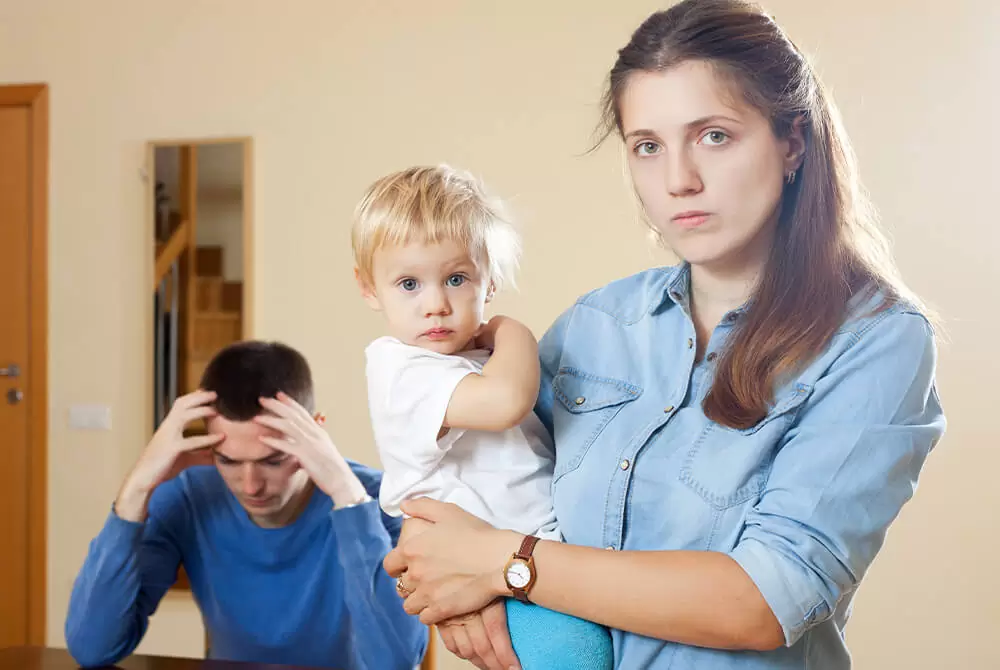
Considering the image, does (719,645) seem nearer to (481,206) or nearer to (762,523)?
(762,523)

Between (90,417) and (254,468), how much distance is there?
8.00 feet

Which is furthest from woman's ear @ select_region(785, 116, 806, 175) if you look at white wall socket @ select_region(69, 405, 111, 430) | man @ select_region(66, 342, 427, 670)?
white wall socket @ select_region(69, 405, 111, 430)

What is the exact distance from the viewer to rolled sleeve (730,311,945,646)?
1.02m

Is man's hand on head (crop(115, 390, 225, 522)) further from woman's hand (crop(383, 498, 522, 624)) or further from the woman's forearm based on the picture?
the woman's forearm

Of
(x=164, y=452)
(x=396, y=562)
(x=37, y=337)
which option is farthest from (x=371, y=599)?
(x=37, y=337)

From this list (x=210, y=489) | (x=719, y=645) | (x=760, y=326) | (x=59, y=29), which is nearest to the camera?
(x=719, y=645)

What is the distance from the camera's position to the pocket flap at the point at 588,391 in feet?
4.17

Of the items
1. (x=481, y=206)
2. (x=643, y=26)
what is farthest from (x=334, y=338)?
(x=643, y=26)

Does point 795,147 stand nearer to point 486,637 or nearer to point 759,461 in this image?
point 759,461

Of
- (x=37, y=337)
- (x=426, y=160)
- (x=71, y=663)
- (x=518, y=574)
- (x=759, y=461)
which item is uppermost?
(x=426, y=160)

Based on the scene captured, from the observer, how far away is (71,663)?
1.76 meters

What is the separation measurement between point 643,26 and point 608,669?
2.58 ft

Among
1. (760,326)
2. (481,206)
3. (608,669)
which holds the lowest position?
(608,669)

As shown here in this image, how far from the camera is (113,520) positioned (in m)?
2.08
